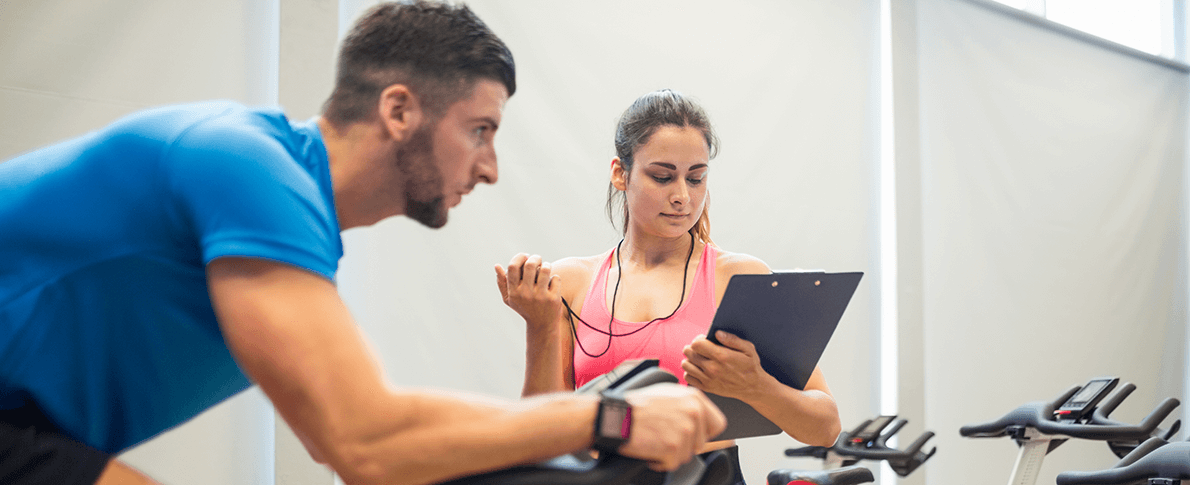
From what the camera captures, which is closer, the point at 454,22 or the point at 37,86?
the point at 454,22

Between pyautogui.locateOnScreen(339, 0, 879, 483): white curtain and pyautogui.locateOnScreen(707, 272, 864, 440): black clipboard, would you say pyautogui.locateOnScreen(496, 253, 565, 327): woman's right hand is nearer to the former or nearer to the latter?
pyautogui.locateOnScreen(707, 272, 864, 440): black clipboard

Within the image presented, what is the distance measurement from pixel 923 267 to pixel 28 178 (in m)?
4.08

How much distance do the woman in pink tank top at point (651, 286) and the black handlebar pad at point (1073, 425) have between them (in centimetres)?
116

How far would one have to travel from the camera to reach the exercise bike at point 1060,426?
238 cm

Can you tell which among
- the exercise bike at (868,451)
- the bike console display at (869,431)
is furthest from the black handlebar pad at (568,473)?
the bike console display at (869,431)

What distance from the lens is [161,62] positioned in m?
2.27

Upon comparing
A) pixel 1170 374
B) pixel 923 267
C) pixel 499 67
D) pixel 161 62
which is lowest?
pixel 1170 374

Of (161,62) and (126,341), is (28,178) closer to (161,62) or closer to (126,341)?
(126,341)

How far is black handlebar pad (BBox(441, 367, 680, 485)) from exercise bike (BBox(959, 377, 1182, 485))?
204cm

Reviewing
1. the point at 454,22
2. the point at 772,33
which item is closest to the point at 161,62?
the point at 454,22

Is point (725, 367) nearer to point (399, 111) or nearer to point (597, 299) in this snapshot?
point (597, 299)

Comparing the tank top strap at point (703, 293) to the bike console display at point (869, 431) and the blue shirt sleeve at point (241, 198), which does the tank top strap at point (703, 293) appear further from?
the bike console display at point (869, 431)

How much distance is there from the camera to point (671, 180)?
5.32ft

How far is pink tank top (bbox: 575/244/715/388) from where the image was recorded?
1523mm
